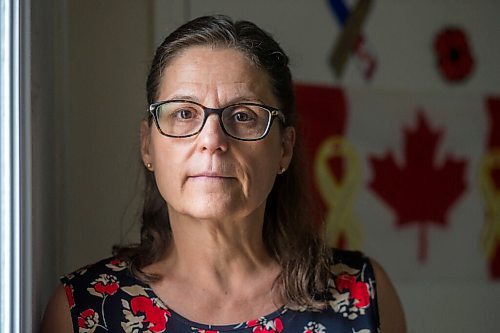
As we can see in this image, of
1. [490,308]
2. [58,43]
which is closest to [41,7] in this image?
[58,43]

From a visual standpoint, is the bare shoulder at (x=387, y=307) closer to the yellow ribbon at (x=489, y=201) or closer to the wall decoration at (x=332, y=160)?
the wall decoration at (x=332, y=160)

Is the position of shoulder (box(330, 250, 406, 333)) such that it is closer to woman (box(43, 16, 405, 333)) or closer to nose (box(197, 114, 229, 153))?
woman (box(43, 16, 405, 333))

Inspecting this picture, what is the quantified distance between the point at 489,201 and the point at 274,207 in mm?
849

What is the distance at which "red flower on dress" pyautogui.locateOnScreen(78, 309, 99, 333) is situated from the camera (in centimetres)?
156

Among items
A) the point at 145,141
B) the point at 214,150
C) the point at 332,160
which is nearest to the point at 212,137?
the point at 214,150

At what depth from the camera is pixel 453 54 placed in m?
2.33

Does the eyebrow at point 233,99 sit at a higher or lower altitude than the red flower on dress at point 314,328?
higher

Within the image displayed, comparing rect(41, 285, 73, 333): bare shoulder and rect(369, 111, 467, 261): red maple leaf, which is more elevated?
rect(369, 111, 467, 261): red maple leaf

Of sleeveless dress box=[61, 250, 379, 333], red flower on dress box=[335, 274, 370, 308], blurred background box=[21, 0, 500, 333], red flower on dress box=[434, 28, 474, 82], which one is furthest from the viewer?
red flower on dress box=[434, 28, 474, 82]

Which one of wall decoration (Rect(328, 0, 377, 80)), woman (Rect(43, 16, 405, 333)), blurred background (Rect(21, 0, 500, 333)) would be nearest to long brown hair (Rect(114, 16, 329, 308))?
woman (Rect(43, 16, 405, 333))

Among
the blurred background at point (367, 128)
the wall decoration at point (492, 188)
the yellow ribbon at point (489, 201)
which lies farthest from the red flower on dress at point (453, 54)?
the yellow ribbon at point (489, 201)

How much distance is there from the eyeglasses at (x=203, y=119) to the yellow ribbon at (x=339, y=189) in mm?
667

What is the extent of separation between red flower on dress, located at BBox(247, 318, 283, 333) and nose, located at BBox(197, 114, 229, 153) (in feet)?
1.18

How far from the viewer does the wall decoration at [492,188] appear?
2371mm
